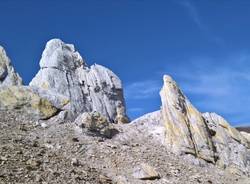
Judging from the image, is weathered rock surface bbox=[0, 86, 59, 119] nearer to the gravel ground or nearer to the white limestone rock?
the gravel ground

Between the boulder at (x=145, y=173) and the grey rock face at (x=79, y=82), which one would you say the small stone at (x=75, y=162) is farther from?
the grey rock face at (x=79, y=82)

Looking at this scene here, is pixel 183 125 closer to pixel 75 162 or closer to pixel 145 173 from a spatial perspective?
pixel 145 173

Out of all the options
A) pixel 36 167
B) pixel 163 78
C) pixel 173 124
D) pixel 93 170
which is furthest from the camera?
pixel 163 78

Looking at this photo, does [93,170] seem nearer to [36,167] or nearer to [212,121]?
[36,167]

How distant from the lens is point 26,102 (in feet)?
128

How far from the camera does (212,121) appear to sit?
45750 millimetres

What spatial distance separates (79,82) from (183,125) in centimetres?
1013

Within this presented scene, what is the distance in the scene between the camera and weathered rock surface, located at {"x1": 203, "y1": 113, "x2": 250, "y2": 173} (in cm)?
4075

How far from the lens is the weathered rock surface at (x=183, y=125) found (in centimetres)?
3950

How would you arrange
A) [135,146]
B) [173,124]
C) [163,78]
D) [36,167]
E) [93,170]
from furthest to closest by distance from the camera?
[163,78]
[173,124]
[135,146]
[93,170]
[36,167]

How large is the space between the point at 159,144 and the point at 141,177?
7.34 meters

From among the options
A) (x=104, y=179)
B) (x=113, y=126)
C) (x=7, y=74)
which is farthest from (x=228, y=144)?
(x=7, y=74)

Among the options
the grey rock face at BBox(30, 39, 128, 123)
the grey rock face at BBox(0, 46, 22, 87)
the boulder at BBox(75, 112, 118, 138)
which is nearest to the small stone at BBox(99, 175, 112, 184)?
the boulder at BBox(75, 112, 118, 138)

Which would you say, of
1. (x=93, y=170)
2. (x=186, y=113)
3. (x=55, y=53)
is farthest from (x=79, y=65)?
(x=93, y=170)
